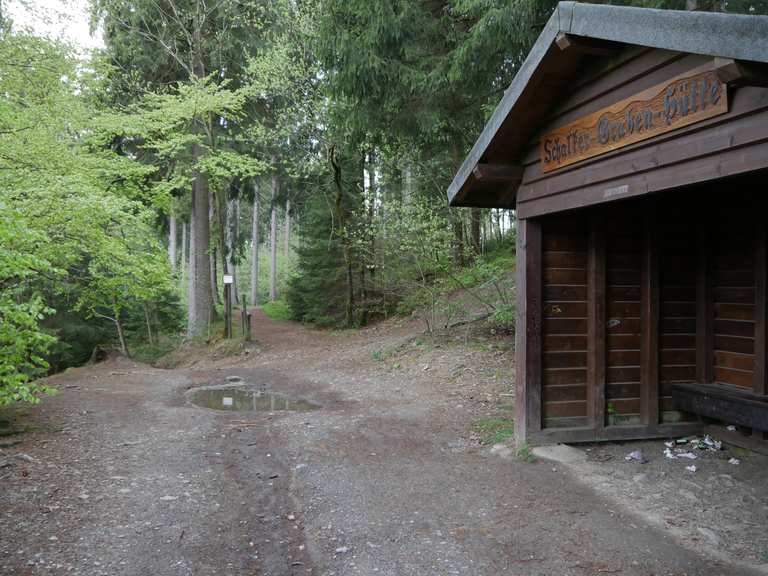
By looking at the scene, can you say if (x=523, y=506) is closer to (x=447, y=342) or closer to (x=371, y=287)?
(x=447, y=342)

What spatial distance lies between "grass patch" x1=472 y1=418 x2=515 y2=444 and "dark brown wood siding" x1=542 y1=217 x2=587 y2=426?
70cm

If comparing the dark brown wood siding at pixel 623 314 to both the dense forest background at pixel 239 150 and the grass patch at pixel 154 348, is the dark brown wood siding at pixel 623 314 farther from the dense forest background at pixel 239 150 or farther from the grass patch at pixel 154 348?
the grass patch at pixel 154 348

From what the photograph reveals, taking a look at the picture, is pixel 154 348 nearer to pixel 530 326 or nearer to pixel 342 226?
pixel 342 226

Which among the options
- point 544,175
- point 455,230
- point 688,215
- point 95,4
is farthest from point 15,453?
point 95,4

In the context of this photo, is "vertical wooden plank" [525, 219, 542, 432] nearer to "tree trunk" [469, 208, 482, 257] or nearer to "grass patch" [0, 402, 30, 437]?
"grass patch" [0, 402, 30, 437]

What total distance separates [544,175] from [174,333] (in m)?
19.7

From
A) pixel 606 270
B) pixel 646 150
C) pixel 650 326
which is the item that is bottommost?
pixel 650 326

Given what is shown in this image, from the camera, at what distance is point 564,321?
5699 millimetres

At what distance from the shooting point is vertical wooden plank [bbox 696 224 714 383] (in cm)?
589

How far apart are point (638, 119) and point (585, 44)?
0.79 m

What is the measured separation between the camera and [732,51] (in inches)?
113

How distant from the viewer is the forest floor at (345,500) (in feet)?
11.6

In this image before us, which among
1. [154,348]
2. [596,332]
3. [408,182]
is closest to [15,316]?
[596,332]

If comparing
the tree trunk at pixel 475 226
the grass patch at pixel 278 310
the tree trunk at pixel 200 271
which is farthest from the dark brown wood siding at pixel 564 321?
the grass patch at pixel 278 310
